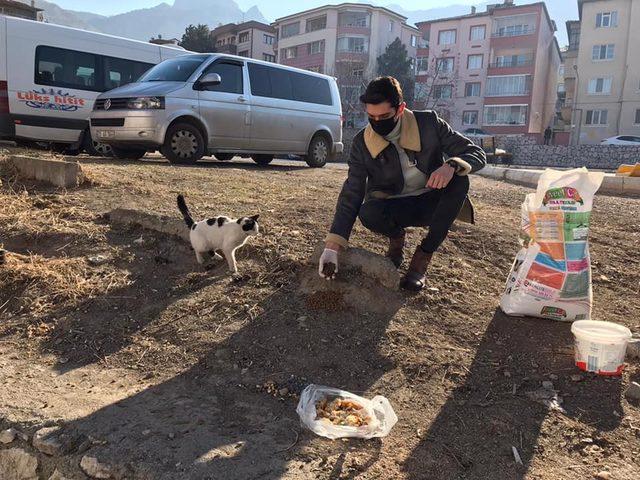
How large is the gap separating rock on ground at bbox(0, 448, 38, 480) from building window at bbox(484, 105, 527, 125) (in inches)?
1946

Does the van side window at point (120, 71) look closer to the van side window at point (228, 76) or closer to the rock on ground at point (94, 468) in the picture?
the van side window at point (228, 76)

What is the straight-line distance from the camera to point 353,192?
3066mm

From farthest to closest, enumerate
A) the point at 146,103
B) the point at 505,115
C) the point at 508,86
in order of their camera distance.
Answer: the point at 505,115
the point at 508,86
the point at 146,103

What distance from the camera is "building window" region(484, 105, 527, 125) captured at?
46562 millimetres

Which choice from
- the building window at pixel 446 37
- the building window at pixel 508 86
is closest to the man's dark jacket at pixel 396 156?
the building window at pixel 508 86

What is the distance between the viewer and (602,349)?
2.34 meters

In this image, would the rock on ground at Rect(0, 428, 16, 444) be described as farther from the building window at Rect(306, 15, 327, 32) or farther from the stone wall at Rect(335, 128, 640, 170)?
the building window at Rect(306, 15, 327, 32)

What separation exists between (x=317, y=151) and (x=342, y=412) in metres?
8.65

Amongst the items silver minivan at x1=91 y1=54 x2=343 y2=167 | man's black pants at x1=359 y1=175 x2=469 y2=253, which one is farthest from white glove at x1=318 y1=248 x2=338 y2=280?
silver minivan at x1=91 y1=54 x2=343 y2=167

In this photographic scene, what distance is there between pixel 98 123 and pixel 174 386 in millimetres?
6841

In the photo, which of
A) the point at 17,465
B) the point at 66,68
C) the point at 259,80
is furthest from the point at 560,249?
the point at 66,68

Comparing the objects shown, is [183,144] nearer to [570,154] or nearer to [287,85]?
[287,85]

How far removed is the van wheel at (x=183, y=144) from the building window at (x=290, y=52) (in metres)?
49.7

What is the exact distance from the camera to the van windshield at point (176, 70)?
8.17 metres
